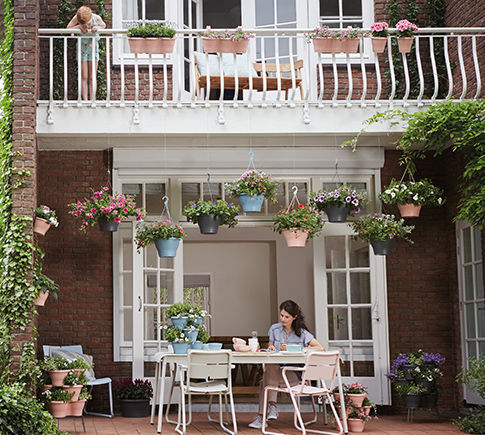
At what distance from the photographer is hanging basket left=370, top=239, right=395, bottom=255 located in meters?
8.75

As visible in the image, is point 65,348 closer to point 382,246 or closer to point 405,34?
point 382,246

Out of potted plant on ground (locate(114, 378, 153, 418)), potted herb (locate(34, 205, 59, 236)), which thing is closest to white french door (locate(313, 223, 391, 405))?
potted plant on ground (locate(114, 378, 153, 418))

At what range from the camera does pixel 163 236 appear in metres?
8.29

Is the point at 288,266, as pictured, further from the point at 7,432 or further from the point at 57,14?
the point at 7,432

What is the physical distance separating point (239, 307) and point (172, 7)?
22.5ft

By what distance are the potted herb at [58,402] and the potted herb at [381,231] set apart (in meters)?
3.68

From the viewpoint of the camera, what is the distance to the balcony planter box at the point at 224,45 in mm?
8219

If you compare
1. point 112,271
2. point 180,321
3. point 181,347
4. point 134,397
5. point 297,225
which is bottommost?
point 134,397

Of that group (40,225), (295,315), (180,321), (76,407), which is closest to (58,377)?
(76,407)

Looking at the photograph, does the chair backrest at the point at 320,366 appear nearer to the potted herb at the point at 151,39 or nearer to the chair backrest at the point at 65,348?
the chair backrest at the point at 65,348

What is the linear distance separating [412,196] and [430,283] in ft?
4.62

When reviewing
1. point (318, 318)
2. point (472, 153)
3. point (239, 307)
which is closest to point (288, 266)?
point (239, 307)

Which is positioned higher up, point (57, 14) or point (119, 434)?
point (57, 14)

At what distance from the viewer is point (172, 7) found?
32.8 feet
